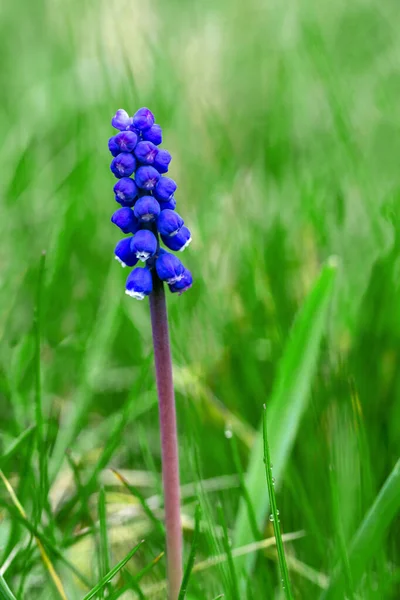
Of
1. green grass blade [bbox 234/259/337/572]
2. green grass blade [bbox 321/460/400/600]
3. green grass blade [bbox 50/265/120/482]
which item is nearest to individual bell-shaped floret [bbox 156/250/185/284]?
green grass blade [bbox 321/460/400/600]

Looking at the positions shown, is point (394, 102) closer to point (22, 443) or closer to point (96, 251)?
point (96, 251)

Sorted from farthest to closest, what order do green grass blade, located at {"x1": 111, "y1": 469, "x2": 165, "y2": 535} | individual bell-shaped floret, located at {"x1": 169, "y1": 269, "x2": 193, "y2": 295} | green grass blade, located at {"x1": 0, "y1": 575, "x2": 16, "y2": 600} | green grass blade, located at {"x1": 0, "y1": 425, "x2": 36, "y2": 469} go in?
green grass blade, located at {"x1": 0, "y1": 425, "x2": 36, "y2": 469}, green grass blade, located at {"x1": 111, "y1": 469, "x2": 165, "y2": 535}, individual bell-shaped floret, located at {"x1": 169, "y1": 269, "x2": 193, "y2": 295}, green grass blade, located at {"x1": 0, "y1": 575, "x2": 16, "y2": 600}

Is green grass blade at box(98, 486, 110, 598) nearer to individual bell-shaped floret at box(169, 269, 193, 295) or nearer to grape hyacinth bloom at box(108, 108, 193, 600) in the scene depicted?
grape hyacinth bloom at box(108, 108, 193, 600)

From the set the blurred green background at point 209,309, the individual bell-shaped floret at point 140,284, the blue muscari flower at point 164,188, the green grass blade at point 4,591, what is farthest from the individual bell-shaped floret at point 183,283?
the green grass blade at point 4,591

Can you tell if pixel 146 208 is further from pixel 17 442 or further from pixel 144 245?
pixel 17 442

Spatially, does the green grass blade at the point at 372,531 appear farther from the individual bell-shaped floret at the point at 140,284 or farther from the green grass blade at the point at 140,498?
the individual bell-shaped floret at the point at 140,284

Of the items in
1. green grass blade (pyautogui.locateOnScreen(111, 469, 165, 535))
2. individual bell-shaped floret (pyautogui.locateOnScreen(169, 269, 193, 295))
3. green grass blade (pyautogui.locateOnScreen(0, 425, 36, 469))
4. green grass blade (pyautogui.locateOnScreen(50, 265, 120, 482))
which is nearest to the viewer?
individual bell-shaped floret (pyautogui.locateOnScreen(169, 269, 193, 295))
